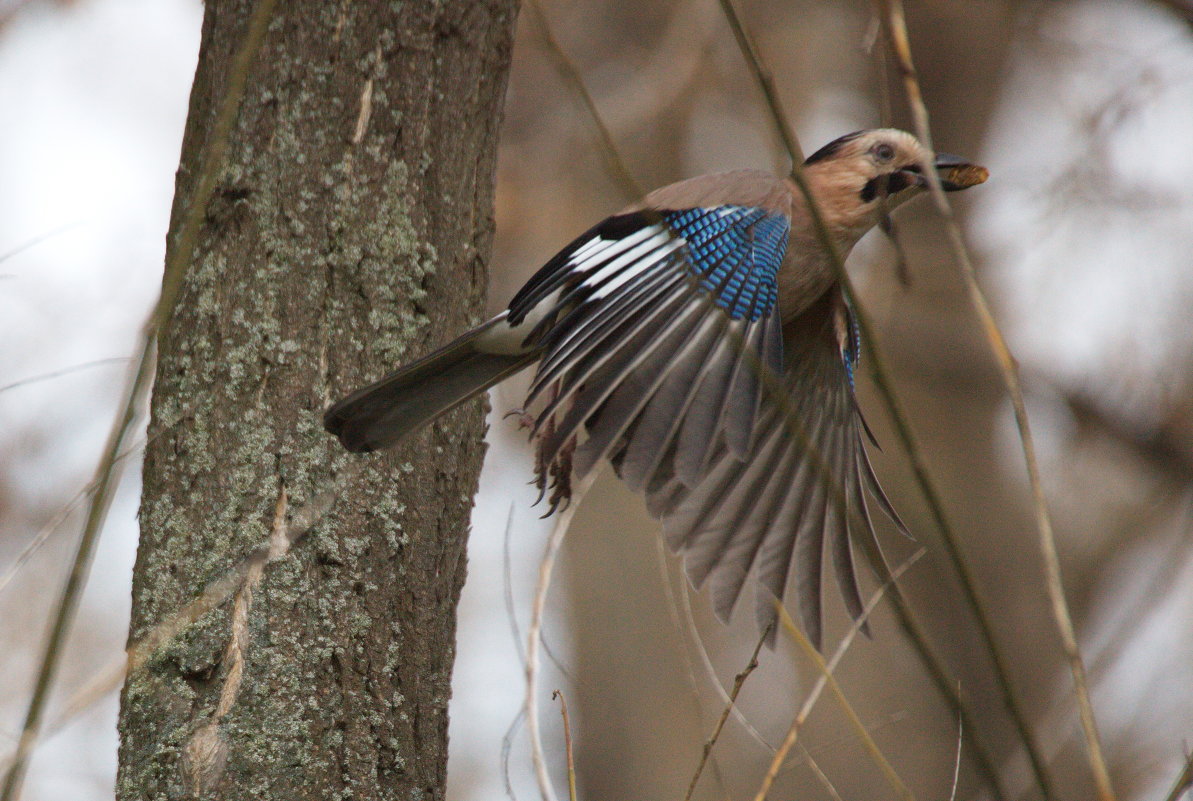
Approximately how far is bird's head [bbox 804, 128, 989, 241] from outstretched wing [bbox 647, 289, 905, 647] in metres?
0.22

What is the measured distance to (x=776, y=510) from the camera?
2.62 m

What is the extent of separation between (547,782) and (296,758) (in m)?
0.42

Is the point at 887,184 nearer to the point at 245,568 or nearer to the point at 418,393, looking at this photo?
the point at 418,393

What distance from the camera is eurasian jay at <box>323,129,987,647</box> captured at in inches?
76.4

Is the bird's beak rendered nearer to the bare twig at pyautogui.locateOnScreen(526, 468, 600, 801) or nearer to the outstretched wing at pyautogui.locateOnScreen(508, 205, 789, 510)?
the outstretched wing at pyautogui.locateOnScreen(508, 205, 789, 510)

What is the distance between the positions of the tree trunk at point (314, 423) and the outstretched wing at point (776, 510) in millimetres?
693

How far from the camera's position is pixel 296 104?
1.86m

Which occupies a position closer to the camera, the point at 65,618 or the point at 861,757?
the point at 65,618

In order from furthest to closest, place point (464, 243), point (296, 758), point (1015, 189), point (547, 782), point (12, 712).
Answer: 1. point (1015, 189)
2. point (12, 712)
3. point (464, 243)
4. point (296, 758)
5. point (547, 782)

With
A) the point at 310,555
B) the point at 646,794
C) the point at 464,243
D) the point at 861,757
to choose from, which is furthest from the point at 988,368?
the point at 310,555

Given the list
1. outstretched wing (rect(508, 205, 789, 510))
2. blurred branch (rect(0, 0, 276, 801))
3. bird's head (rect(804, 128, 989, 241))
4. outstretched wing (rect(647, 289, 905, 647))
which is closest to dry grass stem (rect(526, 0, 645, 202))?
blurred branch (rect(0, 0, 276, 801))

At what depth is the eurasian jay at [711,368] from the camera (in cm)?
194

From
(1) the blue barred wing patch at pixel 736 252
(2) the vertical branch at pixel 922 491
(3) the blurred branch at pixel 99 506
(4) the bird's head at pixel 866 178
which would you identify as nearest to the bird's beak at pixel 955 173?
(4) the bird's head at pixel 866 178

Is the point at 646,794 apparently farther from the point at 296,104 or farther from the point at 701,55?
the point at 296,104
